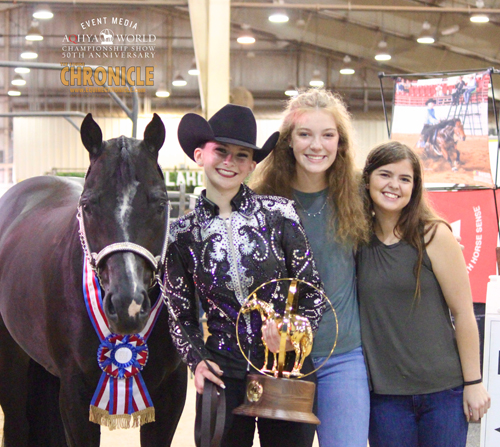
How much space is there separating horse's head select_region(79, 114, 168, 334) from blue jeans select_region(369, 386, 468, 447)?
83cm

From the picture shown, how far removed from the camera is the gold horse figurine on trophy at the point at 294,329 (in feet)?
5.21

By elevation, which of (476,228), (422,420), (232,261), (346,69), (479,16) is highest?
(346,69)

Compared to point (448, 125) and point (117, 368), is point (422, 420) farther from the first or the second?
Result: point (448, 125)

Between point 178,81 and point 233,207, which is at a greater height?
point 178,81

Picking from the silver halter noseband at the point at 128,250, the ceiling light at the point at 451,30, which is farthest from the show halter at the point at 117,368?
the ceiling light at the point at 451,30

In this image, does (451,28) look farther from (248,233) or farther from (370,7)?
(248,233)

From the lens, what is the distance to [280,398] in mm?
1578

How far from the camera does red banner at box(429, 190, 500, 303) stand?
3799 mm

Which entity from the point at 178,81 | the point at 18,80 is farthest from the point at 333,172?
the point at 18,80

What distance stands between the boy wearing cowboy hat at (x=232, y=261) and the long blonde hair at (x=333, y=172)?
201 millimetres

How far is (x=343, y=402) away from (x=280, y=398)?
315 mm

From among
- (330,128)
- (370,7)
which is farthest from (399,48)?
(330,128)

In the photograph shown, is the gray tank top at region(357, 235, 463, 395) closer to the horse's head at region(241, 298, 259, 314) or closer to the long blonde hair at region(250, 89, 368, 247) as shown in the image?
the long blonde hair at region(250, 89, 368, 247)

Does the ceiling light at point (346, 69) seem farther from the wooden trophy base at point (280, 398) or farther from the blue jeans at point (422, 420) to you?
the wooden trophy base at point (280, 398)
